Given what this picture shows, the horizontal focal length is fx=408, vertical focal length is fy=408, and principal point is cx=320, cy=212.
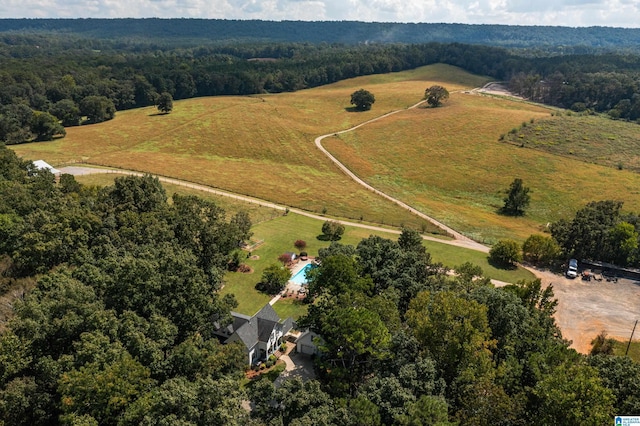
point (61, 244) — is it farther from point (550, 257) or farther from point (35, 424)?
point (550, 257)

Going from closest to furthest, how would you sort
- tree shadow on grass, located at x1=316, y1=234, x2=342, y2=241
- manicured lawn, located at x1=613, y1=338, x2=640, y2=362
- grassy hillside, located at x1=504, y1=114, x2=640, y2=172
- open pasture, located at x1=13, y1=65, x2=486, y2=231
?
manicured lawn, located at x1=613, y1=338, x2=640, y2=362
tree shadow on grass, located at x1=316, y1=234, x2=342, y2=241
open pasture, located at x1=13, y1=65, x2=486, y2=231
grassy hillside, located at x1=504, y1=114, x2=640, y2=172

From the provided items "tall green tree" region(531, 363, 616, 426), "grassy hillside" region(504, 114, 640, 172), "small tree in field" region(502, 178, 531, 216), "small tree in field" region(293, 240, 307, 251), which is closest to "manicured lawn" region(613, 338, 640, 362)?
"tall green tree" region(531, 363, 616, 426)

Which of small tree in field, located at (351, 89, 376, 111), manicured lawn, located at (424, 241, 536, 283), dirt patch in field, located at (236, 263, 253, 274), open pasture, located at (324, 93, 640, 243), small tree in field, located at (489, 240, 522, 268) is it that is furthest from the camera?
small tree in field, located at (351, 89, 376, 111)

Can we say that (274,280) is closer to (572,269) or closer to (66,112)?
(572,269)

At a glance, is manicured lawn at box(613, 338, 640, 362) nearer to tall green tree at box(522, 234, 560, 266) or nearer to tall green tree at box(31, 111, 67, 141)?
Answer: tall green tree at box(522, 234, 560, 266)

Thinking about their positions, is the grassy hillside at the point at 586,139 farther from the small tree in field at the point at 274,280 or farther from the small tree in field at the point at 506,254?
the small tree in field at the point at 274,280

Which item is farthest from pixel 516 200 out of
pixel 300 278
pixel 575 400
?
pixel 575 400

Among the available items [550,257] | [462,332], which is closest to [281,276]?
[462,332]
